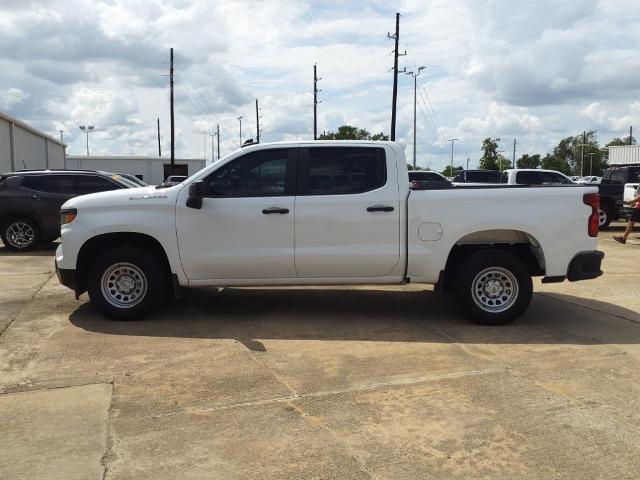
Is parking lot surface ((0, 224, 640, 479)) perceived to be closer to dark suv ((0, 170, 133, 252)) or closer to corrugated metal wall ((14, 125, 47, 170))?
dark suv ((0, 170, 133, 252))

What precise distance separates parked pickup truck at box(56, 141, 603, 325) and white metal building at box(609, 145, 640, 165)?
148 ft

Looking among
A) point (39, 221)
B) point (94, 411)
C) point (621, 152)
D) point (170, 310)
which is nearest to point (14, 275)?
point (39, 221)

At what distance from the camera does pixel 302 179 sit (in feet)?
20.6

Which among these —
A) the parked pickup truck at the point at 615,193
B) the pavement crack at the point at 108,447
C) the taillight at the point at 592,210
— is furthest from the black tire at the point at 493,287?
the parked pickup truck at the point at 615,193

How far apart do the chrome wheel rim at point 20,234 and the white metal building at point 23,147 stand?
13.4 metres

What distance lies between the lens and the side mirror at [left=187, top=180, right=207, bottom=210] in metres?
6.09

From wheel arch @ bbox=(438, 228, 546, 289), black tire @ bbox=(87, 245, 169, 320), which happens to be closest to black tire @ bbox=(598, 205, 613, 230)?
wheel arch @ bbox=(438, 228, 546, 289)

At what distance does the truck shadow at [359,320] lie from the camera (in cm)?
600

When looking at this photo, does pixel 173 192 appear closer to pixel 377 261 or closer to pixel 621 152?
pixel 377 261

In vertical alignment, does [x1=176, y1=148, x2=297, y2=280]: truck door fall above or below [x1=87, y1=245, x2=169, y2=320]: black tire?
above

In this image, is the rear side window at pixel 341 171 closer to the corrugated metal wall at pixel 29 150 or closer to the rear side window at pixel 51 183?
the rear side window at pixel 51 183

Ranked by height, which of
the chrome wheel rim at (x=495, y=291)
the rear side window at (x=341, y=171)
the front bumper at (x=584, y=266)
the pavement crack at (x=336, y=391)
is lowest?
the pavement crack at (x=336, y=391)

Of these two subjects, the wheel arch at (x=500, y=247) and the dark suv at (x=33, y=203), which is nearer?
the wheel arch at (x=500, y=247)

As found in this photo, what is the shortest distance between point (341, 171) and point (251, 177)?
37.4 inches
